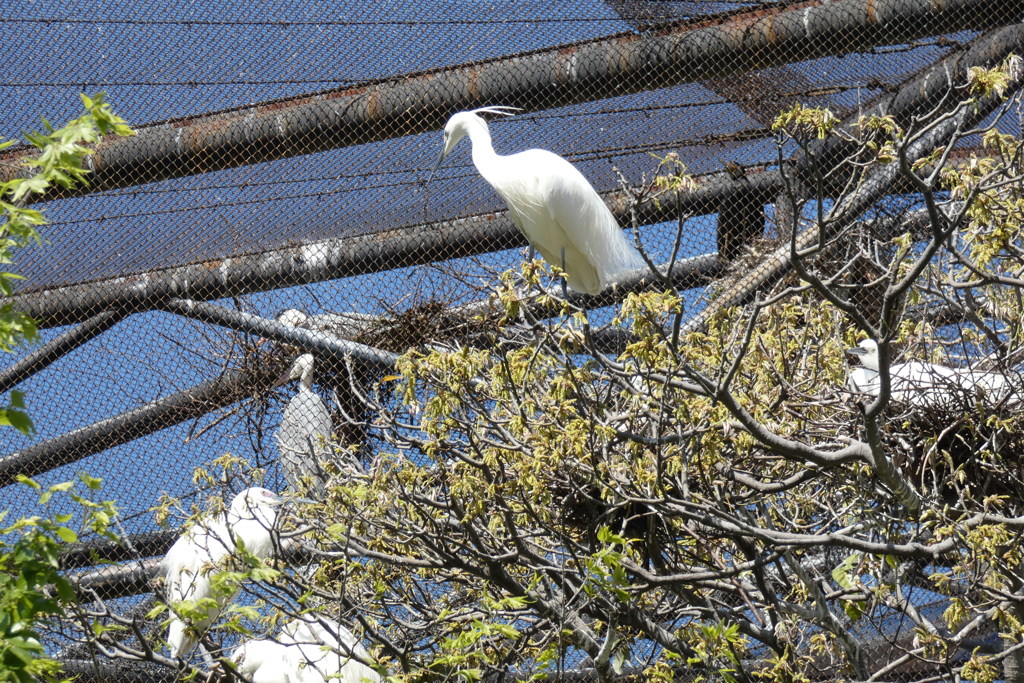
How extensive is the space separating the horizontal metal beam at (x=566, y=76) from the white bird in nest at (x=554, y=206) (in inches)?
5.3

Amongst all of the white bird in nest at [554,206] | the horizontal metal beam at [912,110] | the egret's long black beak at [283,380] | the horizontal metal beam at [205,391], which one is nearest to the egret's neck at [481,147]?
the white bird in nest at [554,206]

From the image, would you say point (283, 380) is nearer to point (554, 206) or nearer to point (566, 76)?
point (554, 206)

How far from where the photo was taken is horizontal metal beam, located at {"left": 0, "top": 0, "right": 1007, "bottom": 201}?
11.5 ft

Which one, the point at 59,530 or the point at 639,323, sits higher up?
the point at 639,323

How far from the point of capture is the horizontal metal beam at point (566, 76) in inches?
137

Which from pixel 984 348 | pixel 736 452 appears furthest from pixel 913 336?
pixel 736 452

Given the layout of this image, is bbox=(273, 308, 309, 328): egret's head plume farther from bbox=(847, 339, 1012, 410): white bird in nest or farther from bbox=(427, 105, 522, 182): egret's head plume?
bbox=(847, 339, 1012, 410): white bird in nest

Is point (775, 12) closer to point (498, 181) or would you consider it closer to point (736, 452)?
point (498, 181)

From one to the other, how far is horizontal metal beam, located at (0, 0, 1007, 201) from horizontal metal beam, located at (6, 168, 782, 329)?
1.02 ft

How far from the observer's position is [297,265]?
379 centimetres

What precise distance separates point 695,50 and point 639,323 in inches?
75.3

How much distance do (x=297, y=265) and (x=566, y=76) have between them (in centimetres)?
100

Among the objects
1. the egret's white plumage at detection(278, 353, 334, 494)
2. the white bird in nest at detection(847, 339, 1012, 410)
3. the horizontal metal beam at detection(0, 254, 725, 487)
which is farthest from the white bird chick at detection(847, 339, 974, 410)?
the egret's white plumage at detection(278, 353, 334, 494)

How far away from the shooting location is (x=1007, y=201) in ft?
8.54
